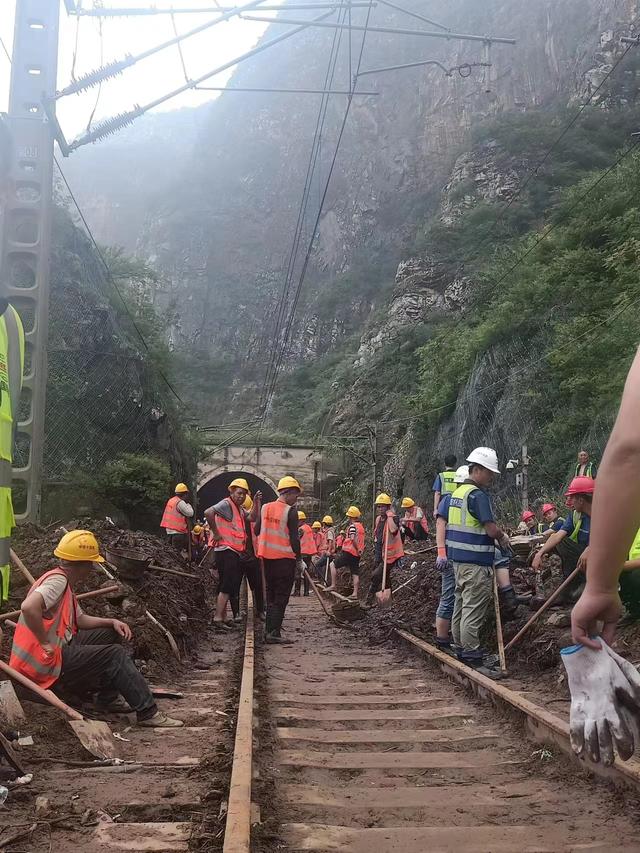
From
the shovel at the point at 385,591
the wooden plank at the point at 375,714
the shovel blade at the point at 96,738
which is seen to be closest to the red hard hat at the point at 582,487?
the wooden plank at the point at 375,714

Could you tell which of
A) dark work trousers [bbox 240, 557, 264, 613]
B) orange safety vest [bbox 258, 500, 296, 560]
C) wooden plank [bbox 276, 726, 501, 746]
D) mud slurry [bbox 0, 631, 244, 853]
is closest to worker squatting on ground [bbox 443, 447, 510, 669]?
wooden plank [bbox 276, 726, 501, 746]

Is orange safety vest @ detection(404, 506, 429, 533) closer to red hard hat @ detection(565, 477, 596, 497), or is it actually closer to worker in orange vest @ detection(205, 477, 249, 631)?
worker in orange vest @ detection(205, 477, 249, 631)

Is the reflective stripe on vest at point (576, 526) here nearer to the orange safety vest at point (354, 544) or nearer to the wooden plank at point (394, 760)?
the wooden plank at point (394, 760)

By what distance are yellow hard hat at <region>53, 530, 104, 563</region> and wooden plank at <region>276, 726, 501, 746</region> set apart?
1.68m

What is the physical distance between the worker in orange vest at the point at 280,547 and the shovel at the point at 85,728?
4679mm

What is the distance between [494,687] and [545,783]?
1.52 m

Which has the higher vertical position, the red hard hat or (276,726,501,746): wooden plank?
the red hard hat

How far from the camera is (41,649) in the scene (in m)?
4.45

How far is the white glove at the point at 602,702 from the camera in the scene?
6.49 feet

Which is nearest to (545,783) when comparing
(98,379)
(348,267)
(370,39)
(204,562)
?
(204,562)

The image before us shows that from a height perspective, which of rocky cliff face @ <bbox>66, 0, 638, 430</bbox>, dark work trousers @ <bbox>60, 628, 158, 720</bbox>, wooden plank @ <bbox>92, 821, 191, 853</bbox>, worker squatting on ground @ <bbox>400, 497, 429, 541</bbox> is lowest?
wooden plank @ <bbox>92, 821, 191, 853</bbox>

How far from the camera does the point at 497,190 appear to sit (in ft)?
140

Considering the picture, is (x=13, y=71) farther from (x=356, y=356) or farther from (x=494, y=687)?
(x=356, y=356)

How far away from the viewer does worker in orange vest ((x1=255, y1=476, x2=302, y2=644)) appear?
29.3 feet
